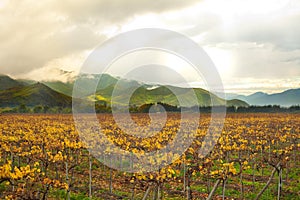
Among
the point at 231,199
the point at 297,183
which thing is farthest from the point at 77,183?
the point at 297,183

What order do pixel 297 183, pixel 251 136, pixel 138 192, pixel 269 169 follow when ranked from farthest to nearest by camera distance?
1. pixel 251 136
2. pixel 269 169
3. pixel 297 183
4. pixel 138 192

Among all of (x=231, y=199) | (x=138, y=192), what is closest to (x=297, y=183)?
(x=231, y=199)

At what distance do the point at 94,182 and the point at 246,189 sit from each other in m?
8.41

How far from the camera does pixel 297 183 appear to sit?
55.5 ft

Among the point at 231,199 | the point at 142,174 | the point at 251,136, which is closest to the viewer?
the point at 142,174

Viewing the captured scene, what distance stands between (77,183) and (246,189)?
915 cm

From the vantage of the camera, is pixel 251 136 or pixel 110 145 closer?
pixel 110 145

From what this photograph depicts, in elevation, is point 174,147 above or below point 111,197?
above

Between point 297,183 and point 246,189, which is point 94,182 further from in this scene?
point 297,183

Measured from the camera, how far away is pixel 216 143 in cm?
2138

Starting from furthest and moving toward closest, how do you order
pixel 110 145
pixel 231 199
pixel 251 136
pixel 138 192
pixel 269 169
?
pixel 251 136 → pixel 269 169 → pixel 110 145 → pixel 138 192 → pixel 231 199

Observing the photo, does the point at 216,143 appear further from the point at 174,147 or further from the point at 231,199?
the point at 231,199

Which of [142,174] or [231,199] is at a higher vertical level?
[142,174]

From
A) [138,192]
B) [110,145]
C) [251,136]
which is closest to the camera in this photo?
[138,192]
